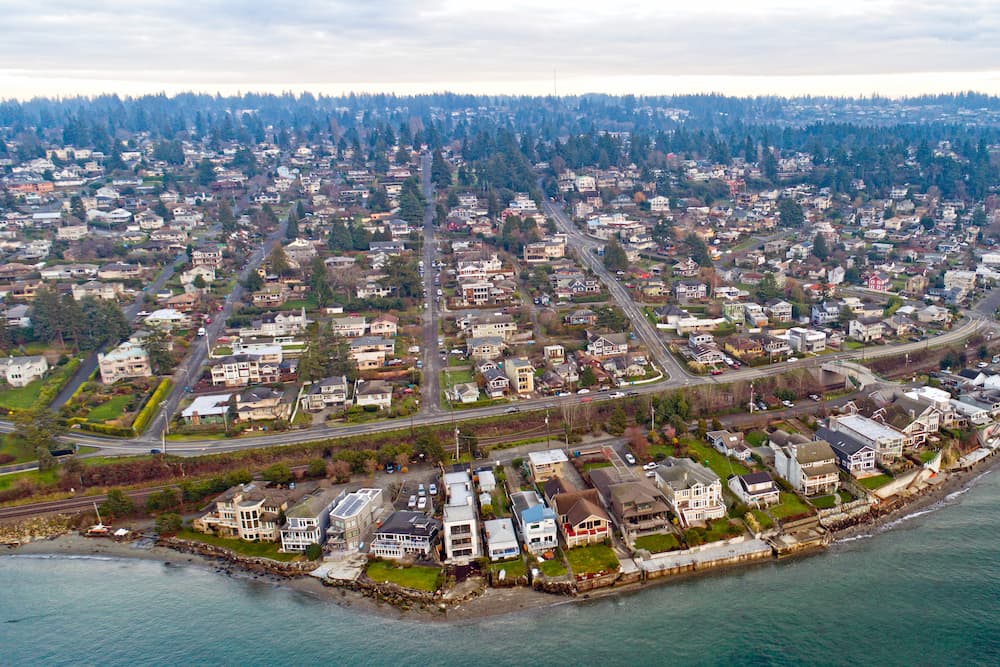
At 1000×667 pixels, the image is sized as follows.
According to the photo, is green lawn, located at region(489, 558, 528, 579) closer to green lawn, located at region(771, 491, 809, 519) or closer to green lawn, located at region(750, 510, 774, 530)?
green lawn, located at region(750, 510, 774, 530)

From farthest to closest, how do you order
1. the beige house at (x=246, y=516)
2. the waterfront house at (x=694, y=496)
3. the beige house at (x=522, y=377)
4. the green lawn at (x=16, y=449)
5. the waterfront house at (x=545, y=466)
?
1. the beige house at (x=522, y=377)
2. the green lawn at (x=16, y=449)
3. the waterfront house at (x=545, y=466)
4. the beige house at (x=246, y=516)
5. the waterfront house at (x=694, y=496)

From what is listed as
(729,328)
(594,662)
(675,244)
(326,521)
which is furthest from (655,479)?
(675,244)

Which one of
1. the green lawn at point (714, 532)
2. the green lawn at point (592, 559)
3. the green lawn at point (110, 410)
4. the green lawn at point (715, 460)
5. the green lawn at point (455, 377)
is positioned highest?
the green lawn at point (455, 377)


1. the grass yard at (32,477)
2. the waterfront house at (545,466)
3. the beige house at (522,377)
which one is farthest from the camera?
the beige house at (522,377)

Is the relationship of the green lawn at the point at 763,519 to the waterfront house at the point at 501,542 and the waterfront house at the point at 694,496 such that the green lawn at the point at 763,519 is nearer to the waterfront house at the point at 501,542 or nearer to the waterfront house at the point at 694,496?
the waterfront house at the point at 694,496

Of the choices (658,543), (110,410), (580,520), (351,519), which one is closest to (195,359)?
(110,410)

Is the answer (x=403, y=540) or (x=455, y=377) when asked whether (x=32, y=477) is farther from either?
(x=455, y=377)

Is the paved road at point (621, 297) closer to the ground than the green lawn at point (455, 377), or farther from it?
farther from it

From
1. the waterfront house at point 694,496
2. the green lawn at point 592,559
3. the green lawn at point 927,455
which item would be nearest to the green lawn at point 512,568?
the green lawn at point 592,559
